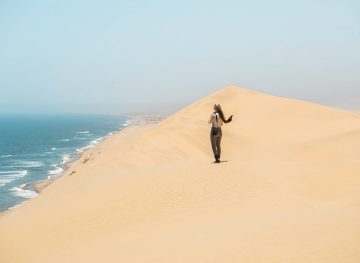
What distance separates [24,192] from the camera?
3172cm

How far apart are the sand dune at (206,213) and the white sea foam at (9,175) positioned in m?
25.1

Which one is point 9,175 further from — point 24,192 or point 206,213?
point 206,213

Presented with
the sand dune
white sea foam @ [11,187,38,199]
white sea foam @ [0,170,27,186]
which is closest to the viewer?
the sand dune

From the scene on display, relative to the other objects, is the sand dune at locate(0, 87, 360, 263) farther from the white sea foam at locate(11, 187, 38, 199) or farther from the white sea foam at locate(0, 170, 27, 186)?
the white sea foam at locate(0, 170, 27, 186)

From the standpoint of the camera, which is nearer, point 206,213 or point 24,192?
point 206,213

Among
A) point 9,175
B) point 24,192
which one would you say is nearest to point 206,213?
point 24,192

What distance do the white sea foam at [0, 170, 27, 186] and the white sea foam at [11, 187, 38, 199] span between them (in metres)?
3.54

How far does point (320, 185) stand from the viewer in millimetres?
10250

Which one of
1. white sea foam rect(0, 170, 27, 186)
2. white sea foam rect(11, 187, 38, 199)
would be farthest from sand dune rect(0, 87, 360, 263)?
white sea foam rect(0, 170, 27, 186)

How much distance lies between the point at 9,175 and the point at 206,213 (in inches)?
1480

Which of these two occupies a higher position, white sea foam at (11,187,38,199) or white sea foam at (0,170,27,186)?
white sea foam at (11,187,38,199)

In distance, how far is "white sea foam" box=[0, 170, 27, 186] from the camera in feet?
123

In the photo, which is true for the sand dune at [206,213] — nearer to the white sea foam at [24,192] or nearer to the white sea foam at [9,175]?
the white sea foam at [24,192]

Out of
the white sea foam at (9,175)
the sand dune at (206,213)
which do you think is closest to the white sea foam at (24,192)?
the white sea foam at (9,175)
